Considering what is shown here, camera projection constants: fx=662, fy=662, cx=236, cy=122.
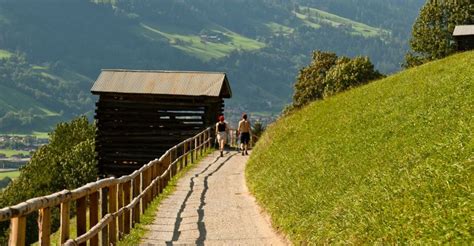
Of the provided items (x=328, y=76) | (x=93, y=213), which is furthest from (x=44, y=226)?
(x=328, y=76)

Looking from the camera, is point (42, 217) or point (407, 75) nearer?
point (42, 217)

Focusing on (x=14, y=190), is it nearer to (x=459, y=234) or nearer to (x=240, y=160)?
(x=240, y=160)

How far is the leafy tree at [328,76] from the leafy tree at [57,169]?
19.6 metres

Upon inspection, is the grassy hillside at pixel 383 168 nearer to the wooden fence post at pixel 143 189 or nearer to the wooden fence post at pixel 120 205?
the wooden fence post at pixel 143 189

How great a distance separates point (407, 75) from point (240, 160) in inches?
367

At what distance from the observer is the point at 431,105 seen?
18.1 metres

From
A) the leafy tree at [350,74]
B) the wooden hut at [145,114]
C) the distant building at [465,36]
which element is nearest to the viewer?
the wooden hut at [145,114]

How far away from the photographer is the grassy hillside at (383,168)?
9914 mm

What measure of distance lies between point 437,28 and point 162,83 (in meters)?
34.1

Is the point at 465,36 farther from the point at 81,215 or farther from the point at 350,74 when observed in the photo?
the point at 81,215

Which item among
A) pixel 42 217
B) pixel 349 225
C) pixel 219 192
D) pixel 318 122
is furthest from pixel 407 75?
pixel 42 217

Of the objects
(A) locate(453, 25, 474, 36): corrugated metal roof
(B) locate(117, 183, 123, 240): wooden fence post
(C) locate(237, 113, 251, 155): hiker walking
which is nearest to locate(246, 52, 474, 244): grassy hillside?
(B) locate(117, 183, 123, 240): wooden fence post

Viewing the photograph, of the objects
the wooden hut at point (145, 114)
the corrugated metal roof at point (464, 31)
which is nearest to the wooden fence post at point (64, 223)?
the wooden hut at point (145, 114)

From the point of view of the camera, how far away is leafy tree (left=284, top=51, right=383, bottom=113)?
202 ft
